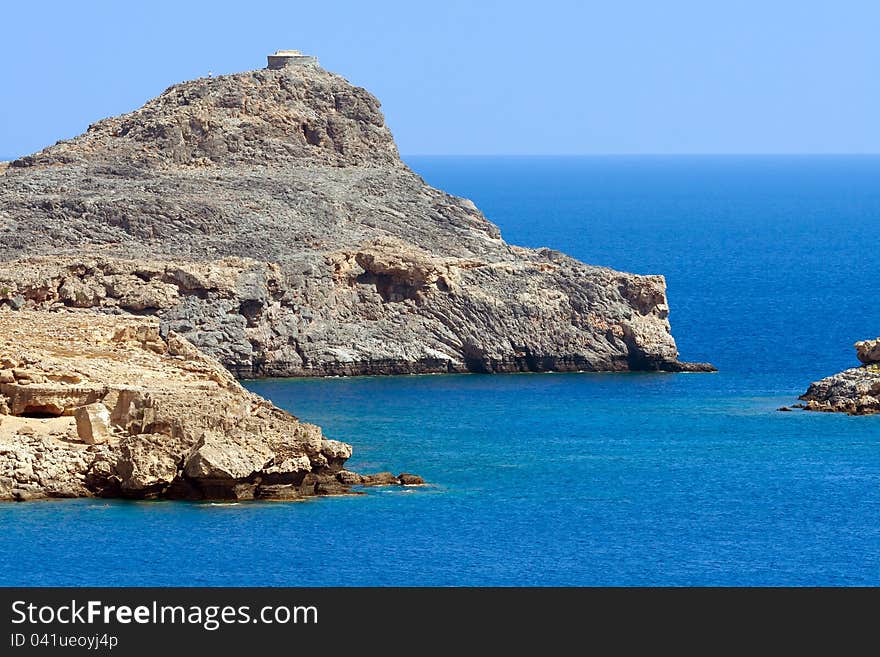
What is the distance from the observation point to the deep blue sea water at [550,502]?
2151 inches

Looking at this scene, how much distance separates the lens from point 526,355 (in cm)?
9438

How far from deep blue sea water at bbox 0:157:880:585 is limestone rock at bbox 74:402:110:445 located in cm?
195

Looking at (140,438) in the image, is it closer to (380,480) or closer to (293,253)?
(380,480)

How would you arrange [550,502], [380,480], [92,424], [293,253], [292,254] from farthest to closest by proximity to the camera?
[293,253]
[292,254]
[380,480]
[550,502]
[92,424]

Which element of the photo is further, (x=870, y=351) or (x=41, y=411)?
(x=870, y=351)

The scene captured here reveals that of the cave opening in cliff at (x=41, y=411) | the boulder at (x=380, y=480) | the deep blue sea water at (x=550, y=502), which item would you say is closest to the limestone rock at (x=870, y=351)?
the deep blue sea water at (x=550, y=502)

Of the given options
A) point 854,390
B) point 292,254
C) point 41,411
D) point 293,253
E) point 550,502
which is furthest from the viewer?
point 293,253

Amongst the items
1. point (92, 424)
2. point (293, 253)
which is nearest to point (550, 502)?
point (92, 424)

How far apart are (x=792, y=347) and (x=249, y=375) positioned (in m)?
22.7

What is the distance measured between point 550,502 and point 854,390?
2134 cm

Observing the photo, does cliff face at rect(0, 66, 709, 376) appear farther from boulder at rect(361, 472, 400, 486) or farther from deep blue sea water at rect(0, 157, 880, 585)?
boulder at rect(361, 472, 400, 486)

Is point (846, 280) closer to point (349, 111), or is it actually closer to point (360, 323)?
point (349, 111)

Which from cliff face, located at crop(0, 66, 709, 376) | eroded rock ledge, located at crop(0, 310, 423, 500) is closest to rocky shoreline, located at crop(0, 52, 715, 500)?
cliff face, located at crop(0, 66, 709, 376)

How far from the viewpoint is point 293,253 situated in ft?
313
